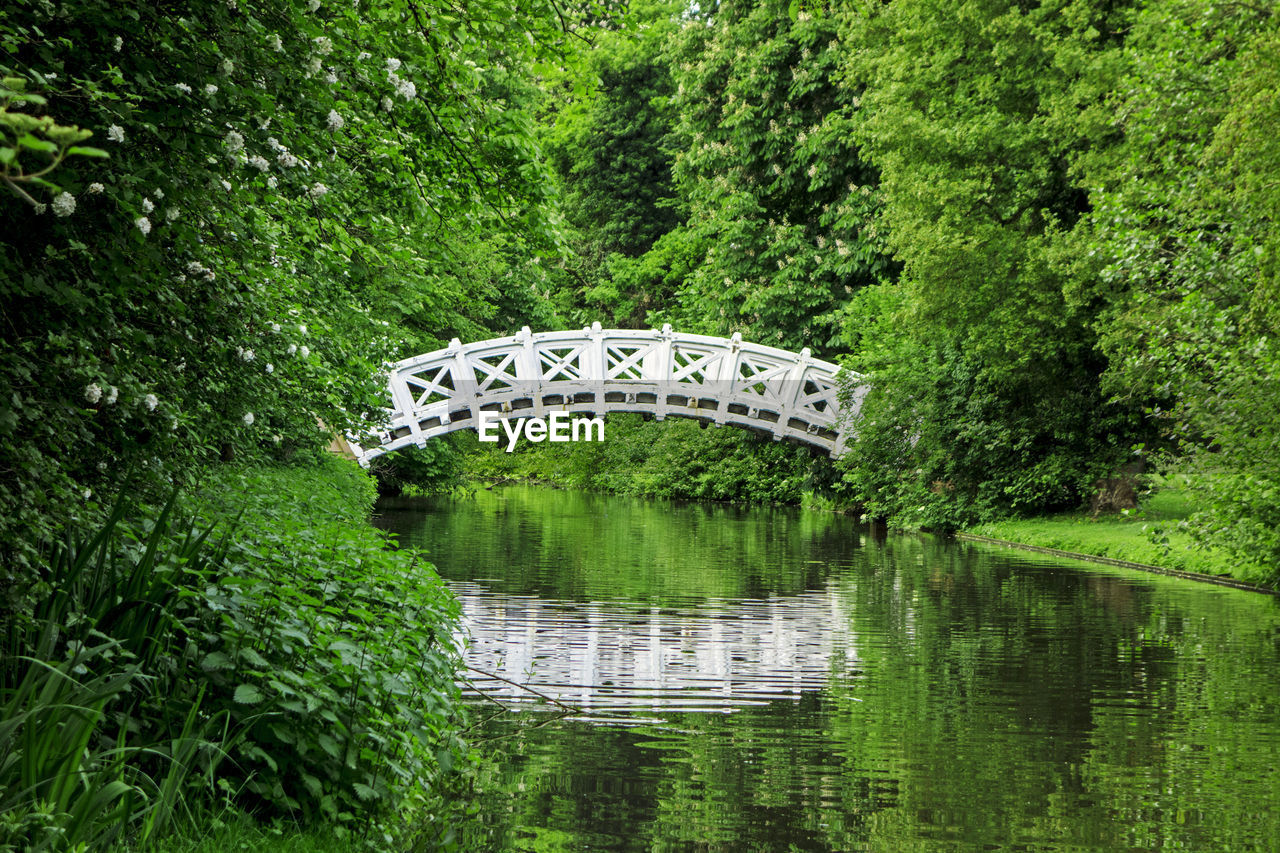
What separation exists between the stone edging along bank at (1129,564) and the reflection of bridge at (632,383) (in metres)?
6.05

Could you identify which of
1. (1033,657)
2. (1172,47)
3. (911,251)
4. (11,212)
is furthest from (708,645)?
(911,251)

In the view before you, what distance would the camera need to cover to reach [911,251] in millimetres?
23453

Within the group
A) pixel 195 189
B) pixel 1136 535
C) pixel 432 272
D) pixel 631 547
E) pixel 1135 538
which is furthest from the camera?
pixel 432 272

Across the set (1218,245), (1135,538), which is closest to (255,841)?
(1218,245)

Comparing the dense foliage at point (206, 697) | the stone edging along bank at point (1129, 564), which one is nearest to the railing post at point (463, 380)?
the stone edging along bank at point (1129, 564)

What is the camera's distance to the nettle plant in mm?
4496

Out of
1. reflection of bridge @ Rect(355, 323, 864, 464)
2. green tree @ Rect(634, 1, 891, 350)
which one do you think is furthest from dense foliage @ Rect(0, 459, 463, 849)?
green tree @ Rect(634, 1, 891, 350)

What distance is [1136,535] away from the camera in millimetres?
21016

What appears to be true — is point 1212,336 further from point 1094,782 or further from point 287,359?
point 287,359

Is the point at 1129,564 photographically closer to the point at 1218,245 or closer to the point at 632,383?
the point at 1218,245

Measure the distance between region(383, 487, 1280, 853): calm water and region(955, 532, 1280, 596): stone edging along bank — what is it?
519mm

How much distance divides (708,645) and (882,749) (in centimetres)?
408

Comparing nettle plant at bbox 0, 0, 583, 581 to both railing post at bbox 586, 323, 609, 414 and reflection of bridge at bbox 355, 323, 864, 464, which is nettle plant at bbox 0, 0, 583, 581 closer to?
reflection of bridge at bbox 355, 323, 864, 464

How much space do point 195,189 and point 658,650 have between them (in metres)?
6.92
